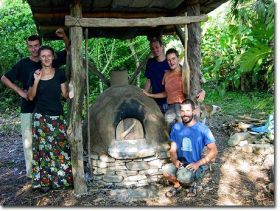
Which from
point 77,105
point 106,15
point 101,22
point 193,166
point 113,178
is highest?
point 106,15

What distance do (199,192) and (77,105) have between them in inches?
78.2

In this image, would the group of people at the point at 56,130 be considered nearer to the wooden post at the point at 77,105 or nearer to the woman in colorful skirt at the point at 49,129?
the woman in colorful skirt at the point at 49,129

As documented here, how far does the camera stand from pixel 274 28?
434cm

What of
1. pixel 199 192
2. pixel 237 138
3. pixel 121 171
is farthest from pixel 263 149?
pixel 121 171

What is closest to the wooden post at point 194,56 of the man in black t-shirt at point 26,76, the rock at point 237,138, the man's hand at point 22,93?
the man in black t-shirt at point 26,76

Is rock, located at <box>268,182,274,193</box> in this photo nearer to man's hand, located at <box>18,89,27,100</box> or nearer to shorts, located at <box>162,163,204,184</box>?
shorts, located at <box>162,163,204,184</box>

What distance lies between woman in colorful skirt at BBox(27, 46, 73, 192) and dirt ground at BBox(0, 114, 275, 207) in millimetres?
212

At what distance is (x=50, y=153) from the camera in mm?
5359

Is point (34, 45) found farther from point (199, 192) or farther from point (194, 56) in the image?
point (199, 192)

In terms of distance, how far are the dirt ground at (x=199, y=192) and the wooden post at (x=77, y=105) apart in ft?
0.89

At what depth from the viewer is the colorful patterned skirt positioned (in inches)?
208

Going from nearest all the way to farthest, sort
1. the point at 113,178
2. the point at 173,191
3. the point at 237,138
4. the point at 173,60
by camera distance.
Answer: the point at 173,191 → the point at 113,178 → the point at 173,60 → the point at 237,138

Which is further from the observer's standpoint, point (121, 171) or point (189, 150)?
point (121, 171)

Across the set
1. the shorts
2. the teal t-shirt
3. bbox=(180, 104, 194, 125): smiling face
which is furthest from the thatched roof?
the shorts
